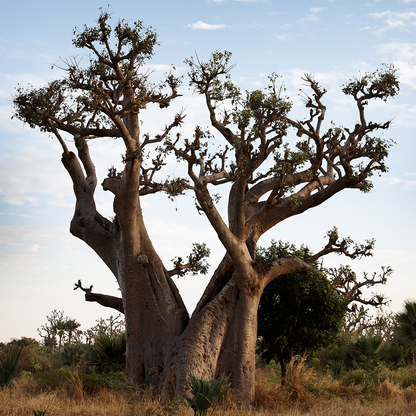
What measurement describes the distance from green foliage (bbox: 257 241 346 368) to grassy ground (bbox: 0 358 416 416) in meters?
1.27

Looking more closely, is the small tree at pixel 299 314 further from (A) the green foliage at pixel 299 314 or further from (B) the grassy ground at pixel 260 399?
(B) the grassy ground at pixel 260 399

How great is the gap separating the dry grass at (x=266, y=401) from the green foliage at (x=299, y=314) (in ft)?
4.39

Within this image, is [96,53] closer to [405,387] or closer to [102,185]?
[102,185]

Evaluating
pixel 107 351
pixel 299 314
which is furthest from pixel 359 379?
pixel 107 351

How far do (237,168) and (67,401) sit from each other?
5.96m

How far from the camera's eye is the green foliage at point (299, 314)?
12617 millimetres

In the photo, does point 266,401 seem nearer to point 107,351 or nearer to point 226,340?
point 226,340

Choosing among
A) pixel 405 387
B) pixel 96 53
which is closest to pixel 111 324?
pixel 405 387

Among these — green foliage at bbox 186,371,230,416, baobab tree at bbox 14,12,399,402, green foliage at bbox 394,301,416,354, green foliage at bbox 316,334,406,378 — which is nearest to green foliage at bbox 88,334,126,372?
baobab tree at bbox 14,12,399,402

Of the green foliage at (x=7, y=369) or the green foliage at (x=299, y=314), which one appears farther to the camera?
the green foliage at (x=299, y=314)

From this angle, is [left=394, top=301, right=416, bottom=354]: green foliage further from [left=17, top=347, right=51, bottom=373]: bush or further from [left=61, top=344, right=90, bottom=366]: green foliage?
[left=17, top=347, right=51, bottom=373]: bush

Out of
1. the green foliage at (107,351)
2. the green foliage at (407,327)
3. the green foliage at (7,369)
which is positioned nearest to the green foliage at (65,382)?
the green foliage at (7,369)

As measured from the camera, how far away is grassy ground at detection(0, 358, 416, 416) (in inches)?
314

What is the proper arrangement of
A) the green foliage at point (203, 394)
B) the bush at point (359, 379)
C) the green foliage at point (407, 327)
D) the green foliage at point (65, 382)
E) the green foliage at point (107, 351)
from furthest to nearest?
the green foliage at point (407, 327), the green foliage at point (107, 351), the bush at point (359, 379), the green foliage at point (65, 382), the green foliage at point (203, 394)
